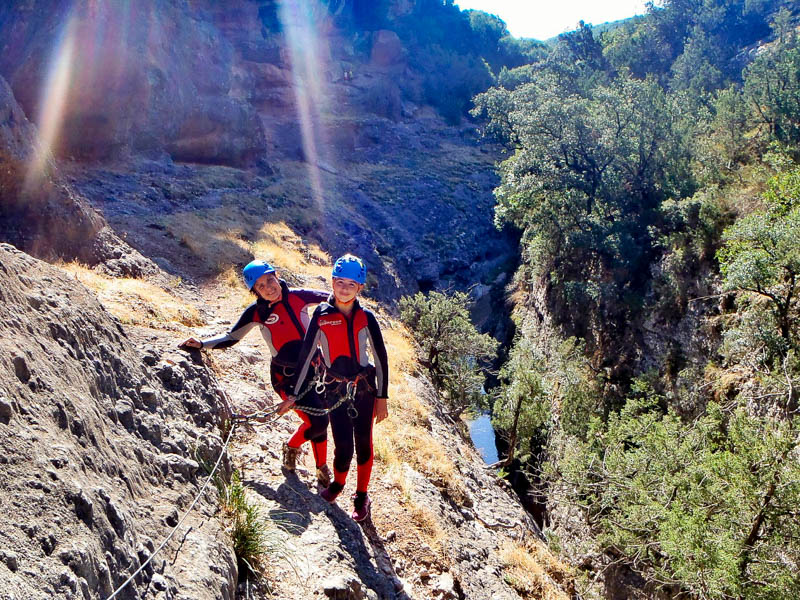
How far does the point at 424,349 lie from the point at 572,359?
4.51 metres

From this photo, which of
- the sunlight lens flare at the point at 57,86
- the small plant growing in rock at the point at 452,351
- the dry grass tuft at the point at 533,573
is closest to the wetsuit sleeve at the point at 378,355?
the dry grass tuft at the point at 533,573

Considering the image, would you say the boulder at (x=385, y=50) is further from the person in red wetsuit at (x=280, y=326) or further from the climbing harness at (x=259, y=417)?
the climbing harness at (x=259, y=417)

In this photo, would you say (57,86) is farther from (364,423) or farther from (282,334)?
(364,423)

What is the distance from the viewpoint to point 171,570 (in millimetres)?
2676

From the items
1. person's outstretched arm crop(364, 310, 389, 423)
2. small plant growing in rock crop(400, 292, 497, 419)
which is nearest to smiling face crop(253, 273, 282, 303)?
person's outstretched arm crop(364, 310, 389, 423)

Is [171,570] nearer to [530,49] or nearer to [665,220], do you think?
[665,220]

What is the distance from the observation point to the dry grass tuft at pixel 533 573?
558 cm

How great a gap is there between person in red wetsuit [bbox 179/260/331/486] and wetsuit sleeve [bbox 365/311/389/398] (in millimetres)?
528

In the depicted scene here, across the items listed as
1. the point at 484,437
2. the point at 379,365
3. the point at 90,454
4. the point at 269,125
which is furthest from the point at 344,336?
the point at 269,125

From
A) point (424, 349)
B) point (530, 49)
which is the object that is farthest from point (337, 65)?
point (424, 349)

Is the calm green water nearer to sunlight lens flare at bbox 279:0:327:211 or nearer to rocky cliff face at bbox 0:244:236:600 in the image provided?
sunlight lens flare at bbox 279:0:327:211

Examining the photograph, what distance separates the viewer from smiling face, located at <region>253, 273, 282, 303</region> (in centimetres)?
437

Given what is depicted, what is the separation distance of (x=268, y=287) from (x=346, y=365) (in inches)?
35.1

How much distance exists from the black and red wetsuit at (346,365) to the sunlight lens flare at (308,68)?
25.6 metres
